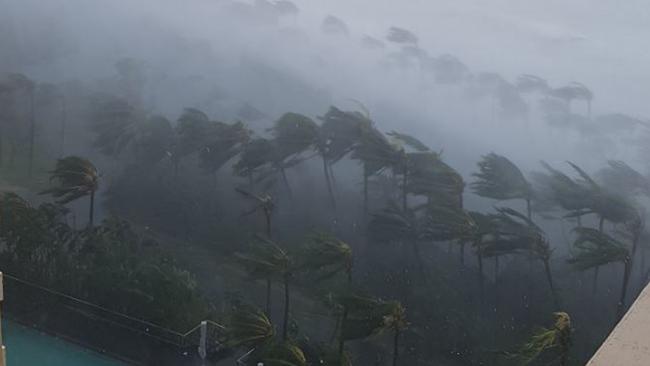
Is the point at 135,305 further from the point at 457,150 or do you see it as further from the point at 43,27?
the point at 43,27

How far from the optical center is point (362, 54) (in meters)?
18.2

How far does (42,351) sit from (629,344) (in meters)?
4.07

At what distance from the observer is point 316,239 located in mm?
6027

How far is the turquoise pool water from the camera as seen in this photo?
16.7 ft

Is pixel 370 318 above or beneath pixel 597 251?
beneath

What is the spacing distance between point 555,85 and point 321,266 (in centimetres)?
1269

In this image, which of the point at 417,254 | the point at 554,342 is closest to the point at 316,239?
the point at 417,254

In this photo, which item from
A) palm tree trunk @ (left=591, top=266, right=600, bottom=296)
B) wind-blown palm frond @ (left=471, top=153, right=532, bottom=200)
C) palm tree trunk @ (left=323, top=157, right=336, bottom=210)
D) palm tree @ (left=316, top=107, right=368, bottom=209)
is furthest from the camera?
palm tree trunk @ (left=323, top=157, right=336, bottom=210)

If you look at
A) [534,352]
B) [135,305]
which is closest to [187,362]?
[135,305]

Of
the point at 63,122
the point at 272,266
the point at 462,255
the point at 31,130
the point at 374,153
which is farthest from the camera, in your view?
the point at 63,122

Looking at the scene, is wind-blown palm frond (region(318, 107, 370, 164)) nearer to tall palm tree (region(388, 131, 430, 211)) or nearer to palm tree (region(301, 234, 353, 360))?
tall palm tree (region(388, 131, 430, 211))

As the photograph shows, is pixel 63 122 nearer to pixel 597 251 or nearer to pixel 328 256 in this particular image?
pixel 328 256

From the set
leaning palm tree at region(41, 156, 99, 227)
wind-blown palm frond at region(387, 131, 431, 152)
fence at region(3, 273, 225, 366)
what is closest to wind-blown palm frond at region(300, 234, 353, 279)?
fence at region(3, 273, 225, 366)

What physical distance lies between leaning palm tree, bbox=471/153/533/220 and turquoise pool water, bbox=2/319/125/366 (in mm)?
3937
